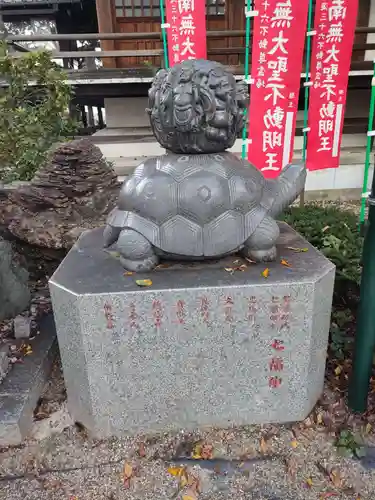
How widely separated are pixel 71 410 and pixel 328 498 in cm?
136

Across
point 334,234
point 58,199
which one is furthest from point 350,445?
point 58,199

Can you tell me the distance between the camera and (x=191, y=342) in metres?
1.97

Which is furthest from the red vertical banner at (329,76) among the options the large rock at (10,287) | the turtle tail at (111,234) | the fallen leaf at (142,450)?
the fallen leaf at (142,450)

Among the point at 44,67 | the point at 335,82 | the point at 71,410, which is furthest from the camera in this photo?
the point at 44,67

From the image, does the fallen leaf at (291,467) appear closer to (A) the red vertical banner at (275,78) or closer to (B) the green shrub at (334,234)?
(B) the green shrub at (334,234)

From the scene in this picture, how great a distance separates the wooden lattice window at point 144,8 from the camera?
649cm

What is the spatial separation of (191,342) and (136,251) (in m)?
0.52

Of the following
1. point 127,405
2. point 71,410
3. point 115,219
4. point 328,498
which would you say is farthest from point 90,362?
point 328,498

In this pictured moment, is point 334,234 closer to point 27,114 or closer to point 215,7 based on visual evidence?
point 27,114

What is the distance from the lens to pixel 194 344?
1973 millimetres

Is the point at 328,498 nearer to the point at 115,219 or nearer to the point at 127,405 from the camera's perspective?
the point at 127,405

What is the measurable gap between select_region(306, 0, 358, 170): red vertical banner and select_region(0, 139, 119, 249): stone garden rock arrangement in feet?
8.22

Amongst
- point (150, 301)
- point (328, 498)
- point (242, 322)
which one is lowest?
point (328, 498)

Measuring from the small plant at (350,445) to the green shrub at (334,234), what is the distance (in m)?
1.29
